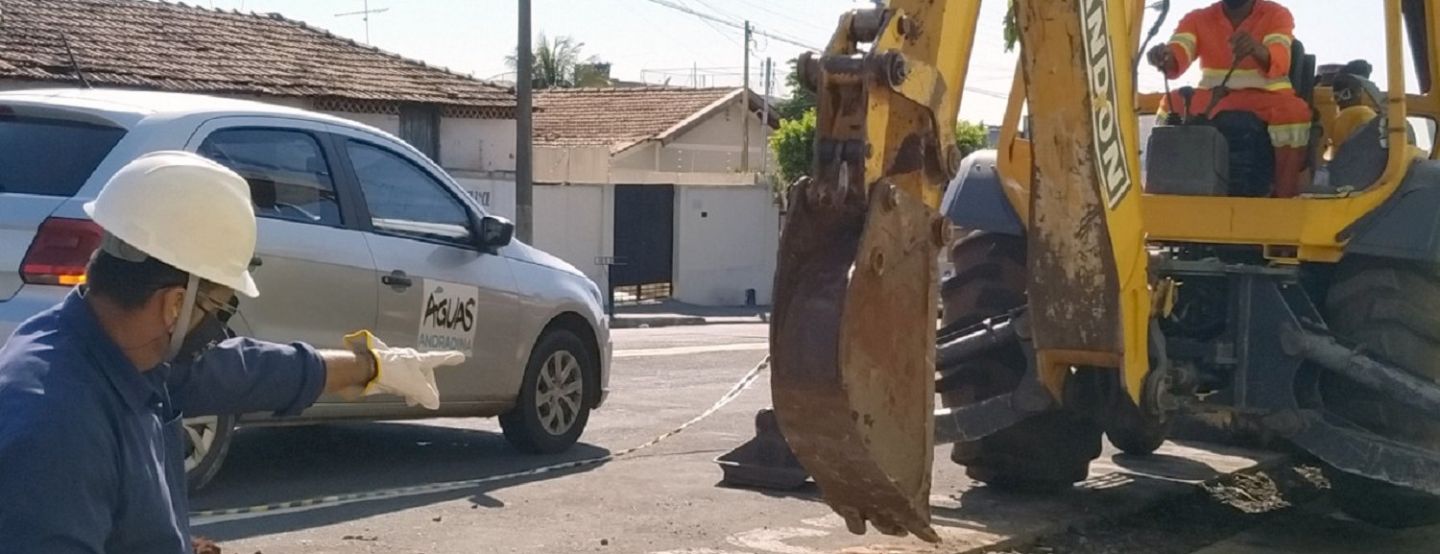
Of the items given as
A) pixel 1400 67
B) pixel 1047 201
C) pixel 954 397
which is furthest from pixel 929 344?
pixel 1400 67

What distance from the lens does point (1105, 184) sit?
6.82 metres

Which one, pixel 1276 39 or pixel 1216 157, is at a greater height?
pixel 1276 39

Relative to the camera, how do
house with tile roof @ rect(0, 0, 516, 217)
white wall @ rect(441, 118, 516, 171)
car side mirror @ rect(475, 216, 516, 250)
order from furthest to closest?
white wall @ rect(441, 118, 516, 171) < house with tile roof @ rect(0, 0, 516, 217) < car side mirror @ rect(475, 216, 516, 250)

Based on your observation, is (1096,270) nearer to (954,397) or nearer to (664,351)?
(954,397)

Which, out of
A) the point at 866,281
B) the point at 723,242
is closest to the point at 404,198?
the point at 866,281

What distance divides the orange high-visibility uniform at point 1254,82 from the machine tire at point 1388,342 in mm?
581

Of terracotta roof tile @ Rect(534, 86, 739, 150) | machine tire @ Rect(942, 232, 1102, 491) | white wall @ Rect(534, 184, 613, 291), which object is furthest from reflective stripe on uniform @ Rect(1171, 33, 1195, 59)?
terracotta roof tile @ Rect(534, 86, 739, 150)

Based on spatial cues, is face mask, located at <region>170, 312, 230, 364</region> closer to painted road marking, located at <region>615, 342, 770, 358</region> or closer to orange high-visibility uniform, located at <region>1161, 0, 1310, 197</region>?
orange high-visibility uniform, located at <region>1161, 0, 1310, 197</region>

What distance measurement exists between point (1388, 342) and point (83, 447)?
6105 mm

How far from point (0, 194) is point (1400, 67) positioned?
5.72m

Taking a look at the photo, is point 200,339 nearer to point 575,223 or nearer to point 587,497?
point 587,497

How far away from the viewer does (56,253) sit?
7090mm

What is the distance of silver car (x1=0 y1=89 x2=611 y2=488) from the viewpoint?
7.38 metres

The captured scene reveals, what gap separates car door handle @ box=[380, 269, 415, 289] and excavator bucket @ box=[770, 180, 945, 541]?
3743 millimetres
